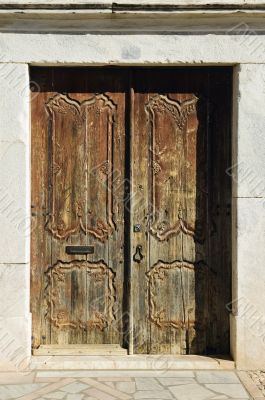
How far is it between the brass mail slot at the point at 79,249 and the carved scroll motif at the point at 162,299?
58 centimetres

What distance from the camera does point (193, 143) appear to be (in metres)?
5.55

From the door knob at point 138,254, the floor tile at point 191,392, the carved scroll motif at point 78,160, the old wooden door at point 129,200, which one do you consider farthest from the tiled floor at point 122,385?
the carved scroll motif at point 78,160

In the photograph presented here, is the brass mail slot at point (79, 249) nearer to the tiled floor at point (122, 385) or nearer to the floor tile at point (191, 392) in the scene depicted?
the tiled floor at point (122, 385)

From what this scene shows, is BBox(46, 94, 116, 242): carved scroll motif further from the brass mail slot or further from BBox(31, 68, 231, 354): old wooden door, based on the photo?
the brass mail slot

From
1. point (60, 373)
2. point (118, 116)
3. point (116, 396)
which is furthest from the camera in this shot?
point (118, 116)

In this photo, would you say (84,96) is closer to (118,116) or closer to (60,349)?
(118,116)

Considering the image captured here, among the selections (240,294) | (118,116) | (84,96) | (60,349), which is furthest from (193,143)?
(60,349)

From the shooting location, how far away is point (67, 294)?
18.3 feet

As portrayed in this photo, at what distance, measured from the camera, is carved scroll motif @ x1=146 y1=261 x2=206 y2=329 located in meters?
5.56

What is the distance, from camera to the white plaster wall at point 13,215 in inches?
208

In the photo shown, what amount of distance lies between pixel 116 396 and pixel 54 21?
3.22 m

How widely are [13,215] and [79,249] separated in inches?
26.9

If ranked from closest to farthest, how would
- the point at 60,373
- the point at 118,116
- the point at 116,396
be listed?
the point at 116,396
the point at 60,373
the point at 118,116

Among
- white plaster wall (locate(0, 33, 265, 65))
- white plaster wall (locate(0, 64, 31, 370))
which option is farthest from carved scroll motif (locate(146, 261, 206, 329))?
white plaster wall (locate(0, 33, 265, 65))
